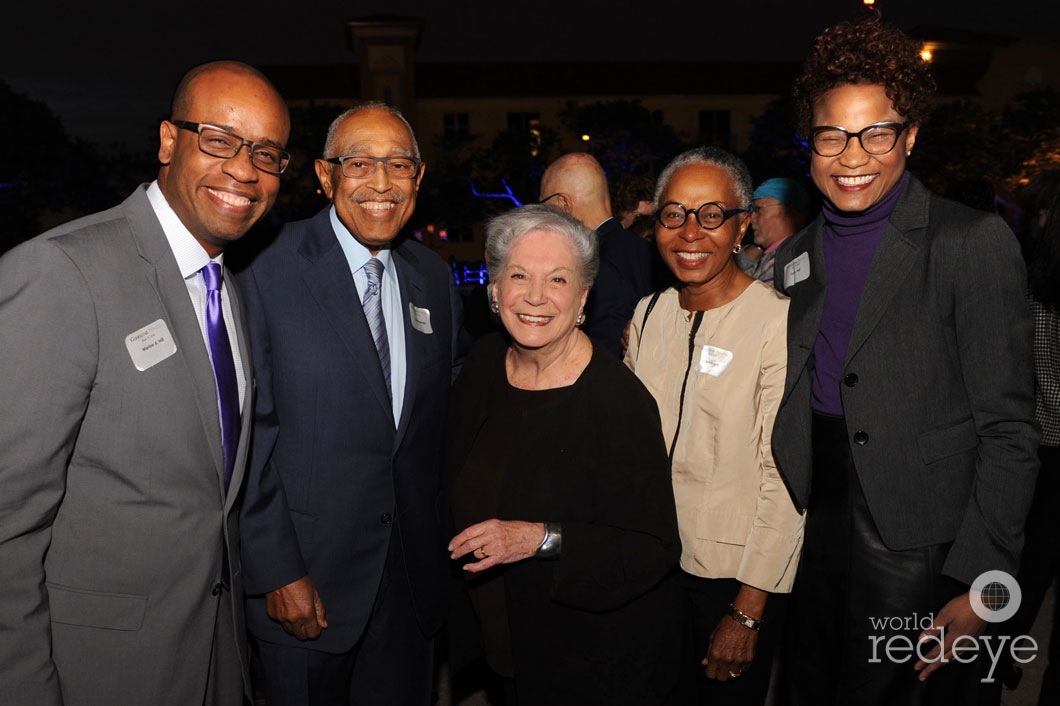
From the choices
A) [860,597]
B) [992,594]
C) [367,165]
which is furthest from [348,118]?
[992,594]

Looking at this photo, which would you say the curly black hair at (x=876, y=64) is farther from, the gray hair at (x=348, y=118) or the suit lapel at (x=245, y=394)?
the suit lapel at (x=245, y=394)

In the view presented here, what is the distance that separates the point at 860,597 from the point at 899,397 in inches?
24.6

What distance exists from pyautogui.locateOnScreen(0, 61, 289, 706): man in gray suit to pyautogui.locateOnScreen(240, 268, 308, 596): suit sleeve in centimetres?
15

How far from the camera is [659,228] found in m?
2.62

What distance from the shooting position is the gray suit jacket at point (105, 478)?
165 centimetres

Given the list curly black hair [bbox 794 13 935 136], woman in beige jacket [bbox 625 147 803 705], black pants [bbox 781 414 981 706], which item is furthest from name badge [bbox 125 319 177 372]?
curly black hair [bbox 794 13 935 136]

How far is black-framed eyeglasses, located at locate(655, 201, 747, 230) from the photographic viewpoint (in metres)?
2.52

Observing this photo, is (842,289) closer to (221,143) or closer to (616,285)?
(616,285)

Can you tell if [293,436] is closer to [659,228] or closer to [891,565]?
[659,228]

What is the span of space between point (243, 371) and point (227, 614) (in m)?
0.71

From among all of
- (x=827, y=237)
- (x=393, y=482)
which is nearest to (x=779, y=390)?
(x=827, y=237)

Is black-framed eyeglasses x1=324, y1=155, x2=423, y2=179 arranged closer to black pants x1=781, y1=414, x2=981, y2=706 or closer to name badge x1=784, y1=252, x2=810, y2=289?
name badge x1=784, y1=252, x2=810, y2=289

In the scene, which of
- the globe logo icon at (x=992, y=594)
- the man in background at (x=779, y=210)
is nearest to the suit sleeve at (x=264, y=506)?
the globe logo icon at (x=992, y=594)

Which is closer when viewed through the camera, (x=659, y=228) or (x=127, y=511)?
(x=127, y=511)
